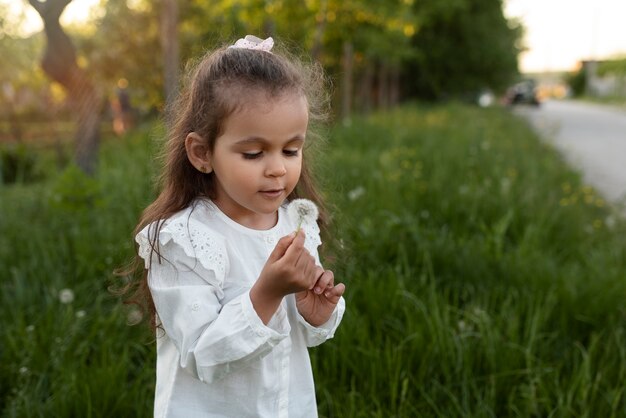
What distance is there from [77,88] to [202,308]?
21.7 feet

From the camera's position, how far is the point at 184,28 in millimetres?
14234

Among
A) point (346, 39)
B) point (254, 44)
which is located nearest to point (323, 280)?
point (254, 44)

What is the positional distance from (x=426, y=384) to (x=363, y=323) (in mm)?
336

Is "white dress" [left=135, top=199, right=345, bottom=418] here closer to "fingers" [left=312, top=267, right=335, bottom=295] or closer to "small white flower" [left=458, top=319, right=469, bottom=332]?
"fingers" [left=312, top=267, right=335, bottom=295]

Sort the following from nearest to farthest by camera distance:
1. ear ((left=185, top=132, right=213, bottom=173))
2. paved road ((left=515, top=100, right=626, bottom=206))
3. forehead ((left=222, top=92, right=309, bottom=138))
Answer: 1. forehead ((left=222, top=92, right=309, bottom=138))
2. ear ((left=185, top=132, right=213, bottom=173))
3. paved road ((left=515, top=100, right=626, bottom=206))

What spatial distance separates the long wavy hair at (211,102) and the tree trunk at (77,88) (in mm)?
5339

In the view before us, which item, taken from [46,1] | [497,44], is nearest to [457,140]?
[46,1]

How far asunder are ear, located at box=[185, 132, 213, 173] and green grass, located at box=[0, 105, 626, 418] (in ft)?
1.88

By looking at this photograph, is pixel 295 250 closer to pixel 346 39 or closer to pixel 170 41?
pixel 170 41

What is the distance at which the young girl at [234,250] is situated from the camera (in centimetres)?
118

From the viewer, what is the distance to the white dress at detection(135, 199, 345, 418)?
118 centimetres

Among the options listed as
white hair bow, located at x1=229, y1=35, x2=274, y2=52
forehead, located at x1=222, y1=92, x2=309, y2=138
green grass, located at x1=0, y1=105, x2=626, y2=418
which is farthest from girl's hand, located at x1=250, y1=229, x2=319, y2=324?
green grass, located at x1=0, y1=105, x2=626, y2=418

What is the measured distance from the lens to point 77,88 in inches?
283

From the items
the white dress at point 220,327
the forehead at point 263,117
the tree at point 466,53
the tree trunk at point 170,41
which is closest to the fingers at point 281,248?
the white dress at point 220,327
